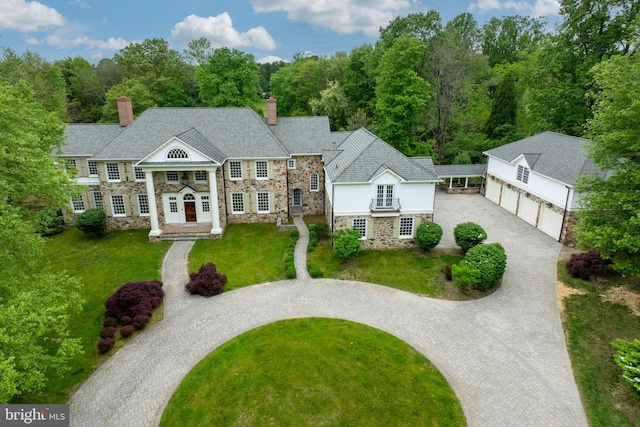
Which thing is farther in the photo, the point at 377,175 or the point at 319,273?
the point at 377,175

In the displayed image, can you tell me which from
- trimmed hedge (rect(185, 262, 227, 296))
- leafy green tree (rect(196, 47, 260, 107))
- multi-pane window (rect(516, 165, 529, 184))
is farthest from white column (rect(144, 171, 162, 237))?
multi-pane window (rect(516, 165, 529, 184))

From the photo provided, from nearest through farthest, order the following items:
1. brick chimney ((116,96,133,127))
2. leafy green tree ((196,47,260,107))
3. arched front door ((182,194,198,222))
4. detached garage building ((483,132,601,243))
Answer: detached garage building ((483,132,601,243)) < arched front door ((182,194,198,222)) < brick chimney ((116,96,133,127)) < leafy green tree ((196,47,260,107))

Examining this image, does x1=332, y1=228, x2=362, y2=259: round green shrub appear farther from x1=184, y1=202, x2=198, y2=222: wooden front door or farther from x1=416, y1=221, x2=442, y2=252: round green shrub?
x1=184, y1=202, x2=198, y2=222: wooden front door

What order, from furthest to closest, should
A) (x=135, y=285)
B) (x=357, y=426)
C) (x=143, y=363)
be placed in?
(x=135, y=285), (x=143, y=363), (x=357, y=426)

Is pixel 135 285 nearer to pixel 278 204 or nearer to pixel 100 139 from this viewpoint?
pixel 278 204

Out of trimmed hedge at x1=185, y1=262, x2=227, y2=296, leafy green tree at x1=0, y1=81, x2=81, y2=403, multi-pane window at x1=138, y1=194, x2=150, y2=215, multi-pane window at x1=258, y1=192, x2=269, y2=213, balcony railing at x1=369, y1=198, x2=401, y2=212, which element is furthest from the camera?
multi-pane window at x1=258, y1=192, x2=269, y2=213

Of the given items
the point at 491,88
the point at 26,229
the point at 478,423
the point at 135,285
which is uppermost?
the point at 491,88

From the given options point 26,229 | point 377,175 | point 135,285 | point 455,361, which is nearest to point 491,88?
point 377,175
